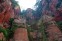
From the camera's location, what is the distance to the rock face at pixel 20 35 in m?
14.6

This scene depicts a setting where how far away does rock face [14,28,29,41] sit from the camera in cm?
1459

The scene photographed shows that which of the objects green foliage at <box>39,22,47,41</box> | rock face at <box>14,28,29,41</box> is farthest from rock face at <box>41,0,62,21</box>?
rock face at <box>14,28,29,41</box>

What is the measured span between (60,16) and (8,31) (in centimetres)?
663

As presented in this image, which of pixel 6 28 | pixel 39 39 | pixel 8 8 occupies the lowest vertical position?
pixel 39 39

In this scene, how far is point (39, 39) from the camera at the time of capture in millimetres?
16578

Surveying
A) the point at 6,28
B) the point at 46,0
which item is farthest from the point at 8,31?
the point at 46,0

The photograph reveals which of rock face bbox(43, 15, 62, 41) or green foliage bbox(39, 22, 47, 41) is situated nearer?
rock face bbox(43, 15, 62, 41)

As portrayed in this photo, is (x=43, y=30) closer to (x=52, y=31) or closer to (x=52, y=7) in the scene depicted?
(x=52, y=31)

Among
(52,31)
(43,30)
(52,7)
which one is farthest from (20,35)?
(52,7)

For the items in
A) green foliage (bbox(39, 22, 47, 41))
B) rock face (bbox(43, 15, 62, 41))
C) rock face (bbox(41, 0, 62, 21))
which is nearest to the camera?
rock face (bbox(43, 15, 62, 41))

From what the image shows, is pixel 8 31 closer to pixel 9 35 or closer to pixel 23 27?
pixel 9 35

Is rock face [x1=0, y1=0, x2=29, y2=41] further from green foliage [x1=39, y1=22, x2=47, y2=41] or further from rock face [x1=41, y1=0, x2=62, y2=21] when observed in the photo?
rock face [x1=41, y1=0, x2=62, y2=21]

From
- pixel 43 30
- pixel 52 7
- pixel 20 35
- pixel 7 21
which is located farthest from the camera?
pixel 52 7

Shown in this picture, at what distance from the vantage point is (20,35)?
14.7 metres
